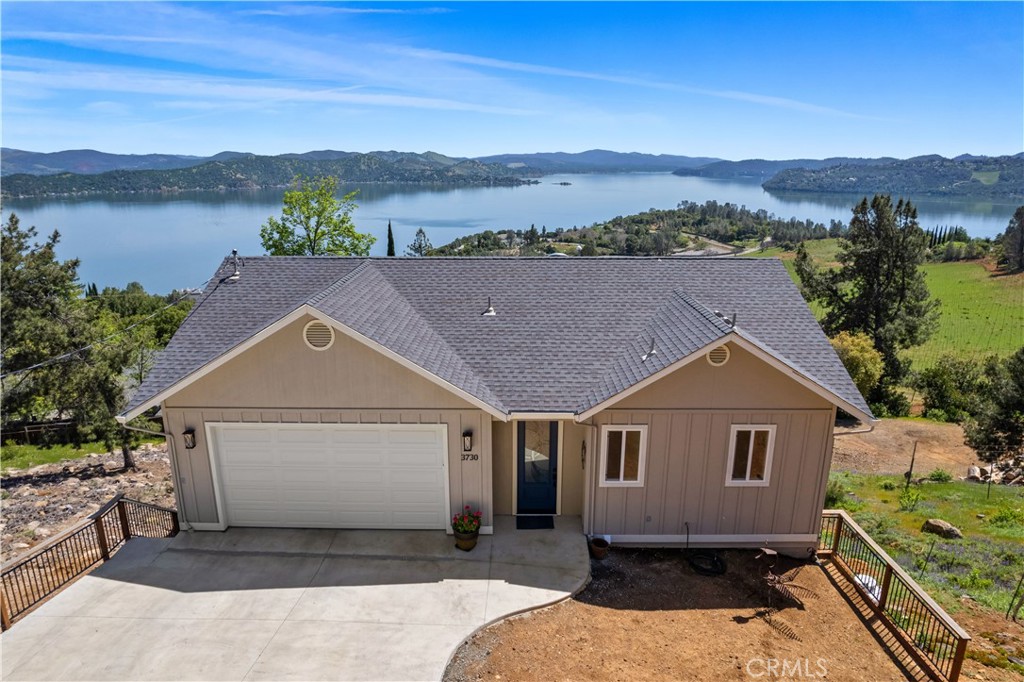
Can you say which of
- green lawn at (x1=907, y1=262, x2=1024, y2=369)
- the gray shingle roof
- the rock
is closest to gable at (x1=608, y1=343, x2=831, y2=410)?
the gray shingle roof

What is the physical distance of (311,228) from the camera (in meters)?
29.9

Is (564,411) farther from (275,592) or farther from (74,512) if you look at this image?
(74,512)

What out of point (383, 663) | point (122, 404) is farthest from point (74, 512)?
point (383, 663)

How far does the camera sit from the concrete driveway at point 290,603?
7.75m

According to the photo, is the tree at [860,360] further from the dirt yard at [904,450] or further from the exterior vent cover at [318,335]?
the exterior vent cover at [318,335]

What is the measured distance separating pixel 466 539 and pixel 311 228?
23837 millimetres

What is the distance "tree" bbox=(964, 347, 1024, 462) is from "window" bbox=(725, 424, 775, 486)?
11.0 meters

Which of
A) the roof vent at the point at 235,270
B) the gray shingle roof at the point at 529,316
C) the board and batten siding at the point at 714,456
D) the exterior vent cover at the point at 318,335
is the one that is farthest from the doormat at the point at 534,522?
the roof vent at the point at 235,270

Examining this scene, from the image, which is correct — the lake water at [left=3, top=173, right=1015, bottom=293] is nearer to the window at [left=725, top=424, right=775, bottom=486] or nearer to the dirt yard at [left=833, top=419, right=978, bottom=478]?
the dirt yard at [left=833, top=419, right=978, bottom=478]

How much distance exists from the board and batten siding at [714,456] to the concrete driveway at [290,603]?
4.39ft

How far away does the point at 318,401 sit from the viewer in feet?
33.4

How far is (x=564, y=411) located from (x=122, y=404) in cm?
1563

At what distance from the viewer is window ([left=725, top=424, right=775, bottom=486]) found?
33.3 feet

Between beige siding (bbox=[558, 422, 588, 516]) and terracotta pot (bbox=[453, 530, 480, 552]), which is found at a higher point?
beige siding (bbox=[558, 422, 588, 516])
